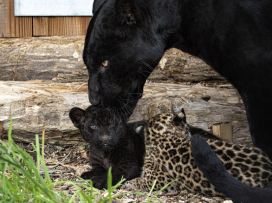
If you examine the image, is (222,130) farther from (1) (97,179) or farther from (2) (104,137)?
(1) (97,179)

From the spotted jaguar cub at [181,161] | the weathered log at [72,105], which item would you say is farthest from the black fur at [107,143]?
the weathered log at [72,105]

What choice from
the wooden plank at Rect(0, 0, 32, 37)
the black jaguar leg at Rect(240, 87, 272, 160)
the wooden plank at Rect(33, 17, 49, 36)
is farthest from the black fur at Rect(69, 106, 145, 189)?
the wooden plank at Rect(0, 0, 32, 37)

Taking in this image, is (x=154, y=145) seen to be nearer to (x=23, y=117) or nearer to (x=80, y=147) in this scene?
(x=80, y=147)

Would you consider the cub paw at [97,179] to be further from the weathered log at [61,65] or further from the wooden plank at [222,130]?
the weathered log at [61,65]

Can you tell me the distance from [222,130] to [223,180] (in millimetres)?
1904

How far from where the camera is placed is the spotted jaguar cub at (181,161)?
309 cm

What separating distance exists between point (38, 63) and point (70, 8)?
4.14 ft

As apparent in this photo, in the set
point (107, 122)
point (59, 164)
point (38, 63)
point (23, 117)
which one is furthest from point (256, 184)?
point (38, 63)

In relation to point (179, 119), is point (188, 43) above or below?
above

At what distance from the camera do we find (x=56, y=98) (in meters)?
4.43

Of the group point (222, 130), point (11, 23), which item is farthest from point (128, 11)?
point (11, 23)

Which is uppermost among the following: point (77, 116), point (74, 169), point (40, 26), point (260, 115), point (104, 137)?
point (40, 26)

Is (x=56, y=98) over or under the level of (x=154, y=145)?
over

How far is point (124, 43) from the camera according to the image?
2688 mm
